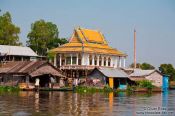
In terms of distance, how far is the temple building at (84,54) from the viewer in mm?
61219

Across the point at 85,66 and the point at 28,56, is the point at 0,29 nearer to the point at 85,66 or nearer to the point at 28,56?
the point at 28,56

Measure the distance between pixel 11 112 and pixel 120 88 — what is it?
1295 inches

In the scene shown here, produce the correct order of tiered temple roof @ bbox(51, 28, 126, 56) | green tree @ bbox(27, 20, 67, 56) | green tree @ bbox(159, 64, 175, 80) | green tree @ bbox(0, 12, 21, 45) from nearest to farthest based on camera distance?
tiered temple roof @ bbox(51, 28, 126, 56) → green tree @ bbox(0, 12, 21, 45) → green tree @ bbox(27, 20, 67, 56) → green tree @ bbox(159, 64, 175, 80)

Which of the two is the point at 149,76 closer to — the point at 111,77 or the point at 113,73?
the point at 113,73

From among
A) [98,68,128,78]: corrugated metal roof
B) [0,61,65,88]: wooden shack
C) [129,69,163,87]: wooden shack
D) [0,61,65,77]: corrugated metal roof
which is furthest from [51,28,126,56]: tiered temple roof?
[0,61,65,77]: corrugated metal roof

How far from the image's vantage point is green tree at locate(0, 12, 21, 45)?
70938 millimetres

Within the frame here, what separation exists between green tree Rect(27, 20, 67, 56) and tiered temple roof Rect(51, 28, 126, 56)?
39.9 feet

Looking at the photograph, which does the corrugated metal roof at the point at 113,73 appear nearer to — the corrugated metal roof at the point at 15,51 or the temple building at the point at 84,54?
the temple building at the point at 84,54

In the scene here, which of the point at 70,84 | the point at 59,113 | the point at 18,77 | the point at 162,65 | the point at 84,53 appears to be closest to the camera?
the point at 59,113

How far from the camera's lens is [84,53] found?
2411 inches

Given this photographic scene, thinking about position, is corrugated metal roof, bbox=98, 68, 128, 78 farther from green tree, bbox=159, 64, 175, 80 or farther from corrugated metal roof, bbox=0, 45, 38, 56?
green tree, bbox=159, 64, 175, 80

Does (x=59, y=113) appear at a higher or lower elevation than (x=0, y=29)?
lower

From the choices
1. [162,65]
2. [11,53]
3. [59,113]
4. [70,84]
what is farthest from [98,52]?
[59,113]

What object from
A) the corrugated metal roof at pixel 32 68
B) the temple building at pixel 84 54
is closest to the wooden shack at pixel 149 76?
the temple building at pixel 84 54
